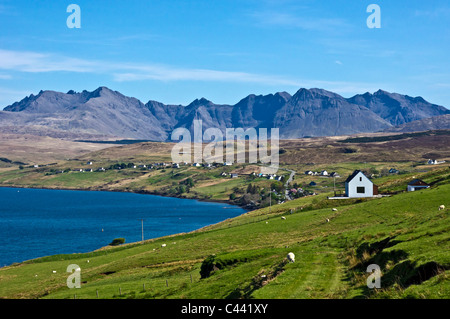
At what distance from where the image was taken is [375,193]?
Answer: 93938mm

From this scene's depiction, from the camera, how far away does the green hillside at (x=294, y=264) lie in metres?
23.2

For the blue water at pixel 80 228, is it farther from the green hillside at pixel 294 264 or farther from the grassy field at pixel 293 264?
the green hillside at pixel 294 264

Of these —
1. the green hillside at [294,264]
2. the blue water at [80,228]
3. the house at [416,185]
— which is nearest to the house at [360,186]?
the house at [416,185]

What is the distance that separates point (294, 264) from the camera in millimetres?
30844

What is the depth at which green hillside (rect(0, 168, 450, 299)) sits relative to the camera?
2325cm

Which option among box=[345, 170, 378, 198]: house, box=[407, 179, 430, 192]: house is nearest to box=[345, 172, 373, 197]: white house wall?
box=[345, 170, 378, 198]: house

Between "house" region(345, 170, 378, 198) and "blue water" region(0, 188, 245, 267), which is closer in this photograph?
"house" region(345, 170, 378, 198)

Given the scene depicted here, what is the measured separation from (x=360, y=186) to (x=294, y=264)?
2664 inches

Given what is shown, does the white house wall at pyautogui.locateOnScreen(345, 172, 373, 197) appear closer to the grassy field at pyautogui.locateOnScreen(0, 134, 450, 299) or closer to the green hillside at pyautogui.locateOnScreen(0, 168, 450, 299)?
the green hillside at pyautogui.locateOnScreen(0, 168, 450, 299)

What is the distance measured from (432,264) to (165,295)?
18339mm

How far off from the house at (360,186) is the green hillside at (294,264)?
23.0 m

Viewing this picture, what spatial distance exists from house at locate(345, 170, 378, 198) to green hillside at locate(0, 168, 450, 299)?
905 inches

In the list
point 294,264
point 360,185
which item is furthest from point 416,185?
point 294,264
